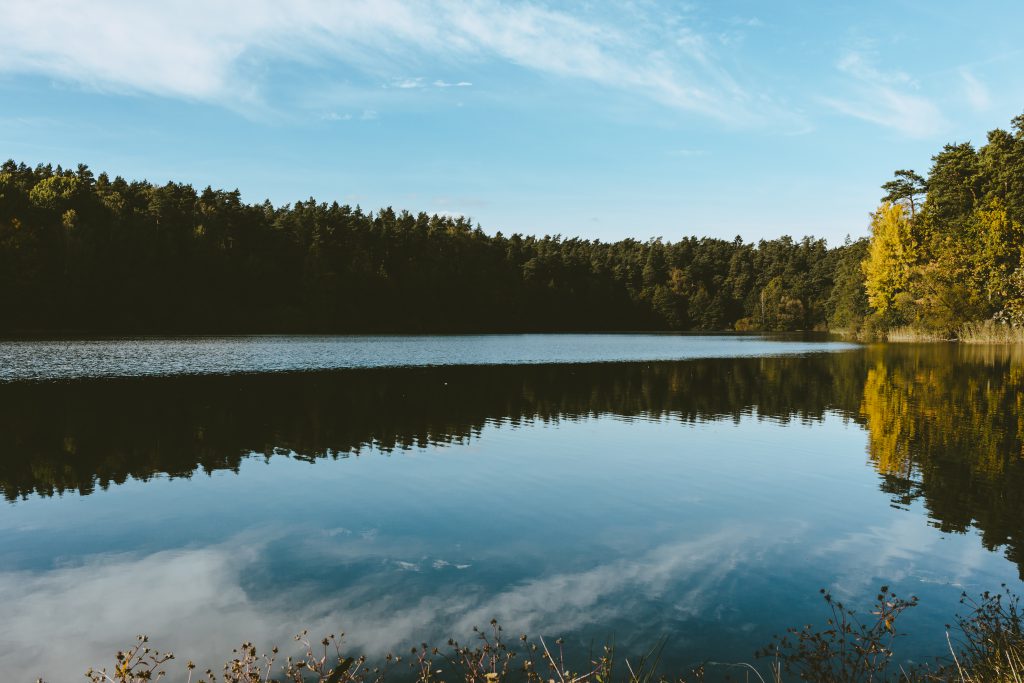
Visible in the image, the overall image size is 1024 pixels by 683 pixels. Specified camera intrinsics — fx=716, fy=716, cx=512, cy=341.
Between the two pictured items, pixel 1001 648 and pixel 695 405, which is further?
pixel 695 405

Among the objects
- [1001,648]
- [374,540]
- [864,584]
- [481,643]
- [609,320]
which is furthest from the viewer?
[609,320]

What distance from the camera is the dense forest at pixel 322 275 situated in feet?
336

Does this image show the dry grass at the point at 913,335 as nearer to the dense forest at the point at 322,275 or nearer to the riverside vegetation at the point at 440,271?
the riverside vegetation at the point at 440,271

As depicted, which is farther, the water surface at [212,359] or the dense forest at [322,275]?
the dense forest at [322,275]

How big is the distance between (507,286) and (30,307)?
97.4 m

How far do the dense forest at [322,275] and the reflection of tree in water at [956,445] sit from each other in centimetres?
8763

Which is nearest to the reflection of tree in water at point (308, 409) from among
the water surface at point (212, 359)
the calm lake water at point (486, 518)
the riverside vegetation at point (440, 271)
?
the calm lake water at point (486, 518)

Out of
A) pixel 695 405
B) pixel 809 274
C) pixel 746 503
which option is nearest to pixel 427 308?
pixel 809 274

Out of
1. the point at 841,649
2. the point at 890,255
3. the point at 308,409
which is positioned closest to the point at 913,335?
the point at 890,255

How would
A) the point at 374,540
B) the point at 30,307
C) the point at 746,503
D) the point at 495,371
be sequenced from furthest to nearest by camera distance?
the point at 30,307
the point at 495,371
the point at 746,503
the point at 374,540

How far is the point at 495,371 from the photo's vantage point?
169 ft

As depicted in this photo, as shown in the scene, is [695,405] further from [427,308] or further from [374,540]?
[427,308]

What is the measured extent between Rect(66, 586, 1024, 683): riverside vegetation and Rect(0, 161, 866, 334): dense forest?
10850 centimetres

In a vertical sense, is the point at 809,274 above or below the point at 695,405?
above
